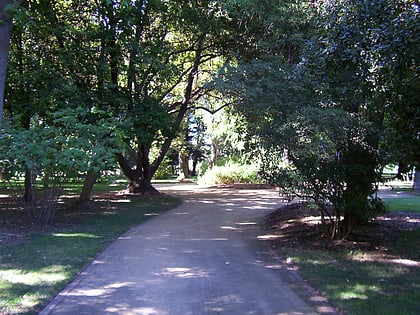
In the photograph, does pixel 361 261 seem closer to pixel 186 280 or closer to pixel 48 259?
pixel 186 280

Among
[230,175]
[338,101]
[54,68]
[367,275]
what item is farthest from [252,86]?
[230,175]

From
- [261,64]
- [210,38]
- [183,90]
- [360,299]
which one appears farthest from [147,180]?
[360,299]

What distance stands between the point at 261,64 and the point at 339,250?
437cm

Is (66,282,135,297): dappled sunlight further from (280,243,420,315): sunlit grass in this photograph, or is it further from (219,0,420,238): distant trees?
(219,0,420,238): distant trees

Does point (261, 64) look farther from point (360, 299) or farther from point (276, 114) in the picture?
point (360, 299)

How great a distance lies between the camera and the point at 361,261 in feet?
22.6

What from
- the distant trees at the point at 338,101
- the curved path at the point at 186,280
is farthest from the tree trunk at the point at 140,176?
the distant trees at the point at 338,101

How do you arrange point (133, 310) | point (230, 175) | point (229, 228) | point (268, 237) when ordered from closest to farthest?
point (133, 310)
point (268, 237)
point (229, 228)
point (230, 175)

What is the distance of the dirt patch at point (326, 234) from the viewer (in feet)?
26.9

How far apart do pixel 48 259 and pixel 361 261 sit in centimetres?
557

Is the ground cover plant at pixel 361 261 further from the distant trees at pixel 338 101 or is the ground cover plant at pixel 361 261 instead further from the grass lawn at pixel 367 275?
the distant trees at pixel 338 101

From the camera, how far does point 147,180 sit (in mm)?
20484

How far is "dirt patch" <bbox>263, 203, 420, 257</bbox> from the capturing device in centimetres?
821

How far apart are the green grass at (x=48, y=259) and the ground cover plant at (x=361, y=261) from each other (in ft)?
Answer: 12.1
